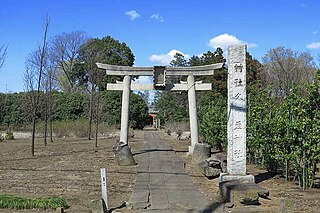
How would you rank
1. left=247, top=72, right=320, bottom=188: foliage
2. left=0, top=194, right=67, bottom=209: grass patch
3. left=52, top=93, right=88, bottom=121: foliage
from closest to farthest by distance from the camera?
left=0, top=194, right=67, bottom=209: grass patch < left=247, top=72, right=320, bottom=188: foliage < left=52, top=93, right=88, bottom=121: foliage

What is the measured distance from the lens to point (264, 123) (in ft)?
37.3

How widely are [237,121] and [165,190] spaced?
2213 millimetres

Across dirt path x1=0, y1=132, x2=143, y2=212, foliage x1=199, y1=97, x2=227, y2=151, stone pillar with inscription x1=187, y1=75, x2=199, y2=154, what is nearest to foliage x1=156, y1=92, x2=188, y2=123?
foliage x1=199, y1=97, x2=227, y2=151

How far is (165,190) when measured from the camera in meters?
8.64

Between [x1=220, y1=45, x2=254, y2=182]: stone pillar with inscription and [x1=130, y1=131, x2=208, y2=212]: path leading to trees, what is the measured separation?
107 cm

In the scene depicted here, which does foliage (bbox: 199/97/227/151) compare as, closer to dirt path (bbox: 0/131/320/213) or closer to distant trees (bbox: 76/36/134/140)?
dirt path (bbox: 0/131/320/213)

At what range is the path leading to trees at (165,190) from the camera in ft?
23.4

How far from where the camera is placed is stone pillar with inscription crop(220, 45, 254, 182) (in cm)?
904

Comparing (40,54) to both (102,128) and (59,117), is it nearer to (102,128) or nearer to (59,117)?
(102,128)

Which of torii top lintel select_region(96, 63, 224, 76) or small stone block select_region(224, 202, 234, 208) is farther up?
torii top lintel select_region(96, 63, 224, 76)

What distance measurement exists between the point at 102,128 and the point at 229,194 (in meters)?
25.8

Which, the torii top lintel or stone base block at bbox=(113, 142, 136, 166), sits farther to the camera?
the torii top lintel

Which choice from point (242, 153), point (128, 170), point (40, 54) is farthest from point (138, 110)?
Result: point (242, 153)

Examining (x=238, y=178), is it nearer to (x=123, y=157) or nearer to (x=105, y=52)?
(x=123, y=157)
